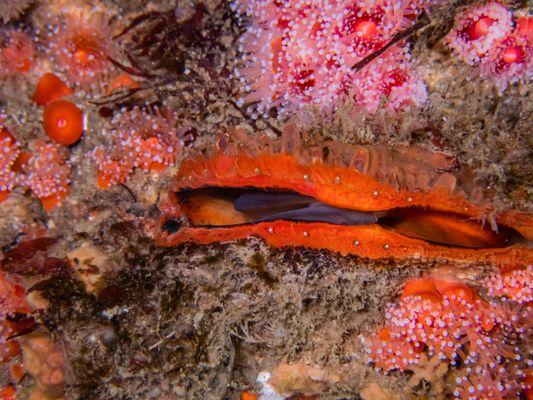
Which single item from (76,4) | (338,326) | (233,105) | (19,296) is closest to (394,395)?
(338,326)

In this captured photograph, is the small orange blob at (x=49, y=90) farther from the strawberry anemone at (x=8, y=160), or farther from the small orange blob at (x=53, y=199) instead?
the small orange blob at (x=53, y=199)

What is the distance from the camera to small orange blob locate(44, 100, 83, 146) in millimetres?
3266

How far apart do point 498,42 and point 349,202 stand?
1.32 meters

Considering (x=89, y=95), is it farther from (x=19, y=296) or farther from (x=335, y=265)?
(x=335, y=265)

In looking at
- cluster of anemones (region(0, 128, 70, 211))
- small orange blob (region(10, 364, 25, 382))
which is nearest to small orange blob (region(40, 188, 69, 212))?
cluster of anemones (region(0, 128, 70, 211))

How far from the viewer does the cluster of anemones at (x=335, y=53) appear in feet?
8.27

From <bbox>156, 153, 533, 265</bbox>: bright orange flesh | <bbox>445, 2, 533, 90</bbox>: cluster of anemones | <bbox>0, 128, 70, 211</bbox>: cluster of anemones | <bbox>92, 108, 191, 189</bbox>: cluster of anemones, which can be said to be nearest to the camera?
<bbox>445, 2, 533, 90</bbox>: cluster of anemones

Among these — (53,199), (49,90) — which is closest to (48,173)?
(53,199)

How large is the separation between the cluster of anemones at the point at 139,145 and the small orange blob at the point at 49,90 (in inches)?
20.3

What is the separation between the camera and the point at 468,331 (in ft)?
8.87

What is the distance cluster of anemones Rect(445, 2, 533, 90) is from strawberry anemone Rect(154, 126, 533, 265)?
60 centimetres

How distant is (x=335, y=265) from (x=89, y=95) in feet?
7.87

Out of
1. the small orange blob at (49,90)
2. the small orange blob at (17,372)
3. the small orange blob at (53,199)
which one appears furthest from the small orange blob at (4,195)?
the small orange blob at (17,372)

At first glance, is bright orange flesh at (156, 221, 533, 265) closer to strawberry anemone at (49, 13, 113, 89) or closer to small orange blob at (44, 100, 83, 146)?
small orange blob at (44, 100, 83, 146)
